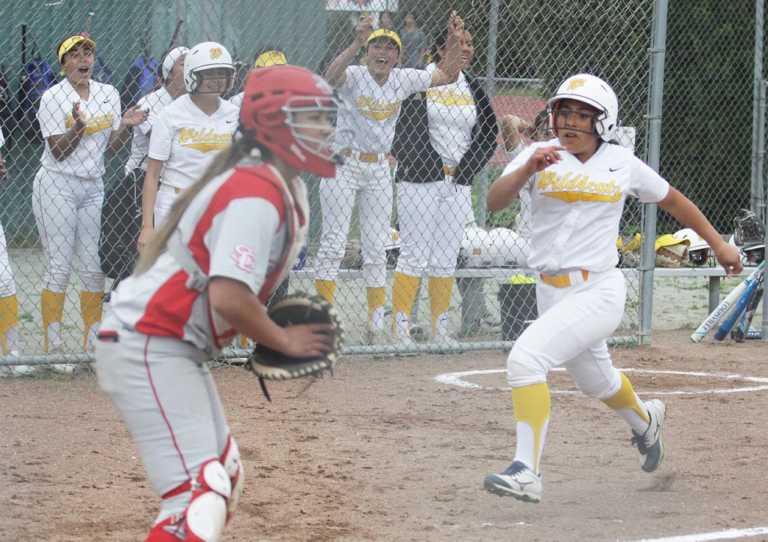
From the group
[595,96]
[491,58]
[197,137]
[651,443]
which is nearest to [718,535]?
[651,443]

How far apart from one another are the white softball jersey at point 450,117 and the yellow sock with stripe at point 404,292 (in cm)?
86

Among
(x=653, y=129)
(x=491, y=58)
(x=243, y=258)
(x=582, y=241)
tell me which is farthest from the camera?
(x=491, y=58)

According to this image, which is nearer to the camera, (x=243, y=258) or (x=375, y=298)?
(x=243, y=258)

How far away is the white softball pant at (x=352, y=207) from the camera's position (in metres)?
8.86

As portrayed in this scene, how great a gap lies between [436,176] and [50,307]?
280 centimetres

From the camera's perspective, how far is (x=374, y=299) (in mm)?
9281

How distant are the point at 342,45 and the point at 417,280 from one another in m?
1.76

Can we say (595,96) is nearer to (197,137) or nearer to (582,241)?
(582,241)

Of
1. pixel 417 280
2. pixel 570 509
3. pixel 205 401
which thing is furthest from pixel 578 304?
pixel 417 280

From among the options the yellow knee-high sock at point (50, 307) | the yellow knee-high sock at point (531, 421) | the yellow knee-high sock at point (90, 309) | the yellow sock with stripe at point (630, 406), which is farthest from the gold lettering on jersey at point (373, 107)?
the yellow knee-high sock at point (531, 421)

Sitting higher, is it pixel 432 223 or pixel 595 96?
pixel 595 96

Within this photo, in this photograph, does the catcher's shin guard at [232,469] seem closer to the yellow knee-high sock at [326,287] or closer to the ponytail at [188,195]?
the ponytail at [188,195]

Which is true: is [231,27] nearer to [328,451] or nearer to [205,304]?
[328,451]

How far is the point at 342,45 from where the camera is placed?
941 centimetres
